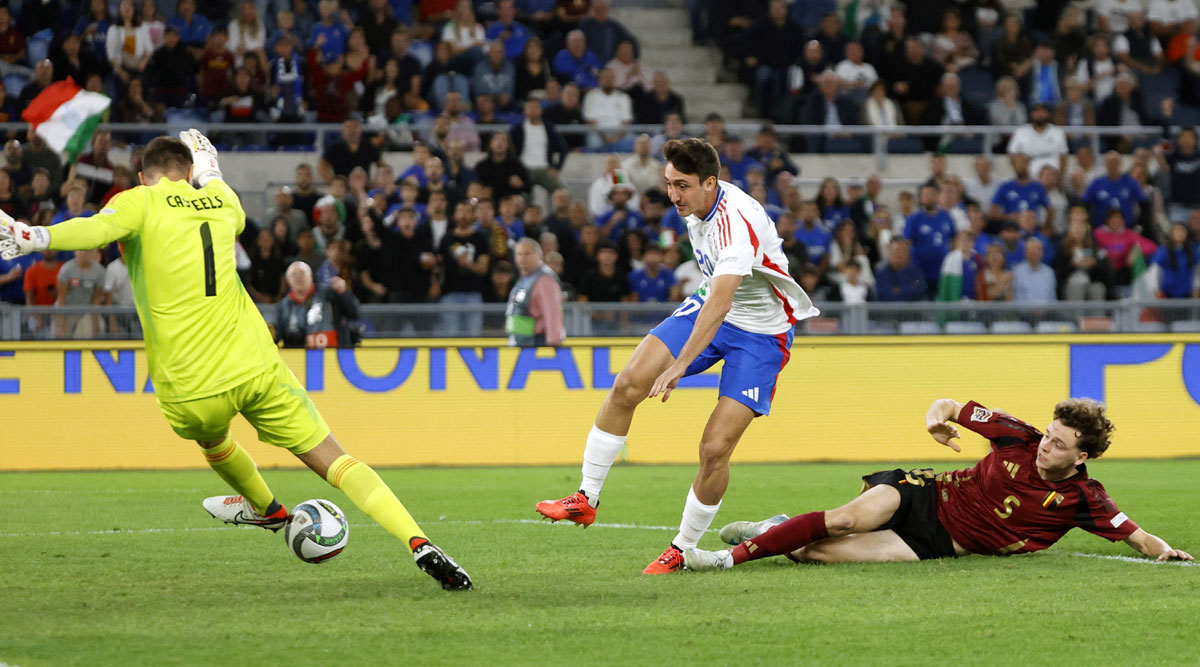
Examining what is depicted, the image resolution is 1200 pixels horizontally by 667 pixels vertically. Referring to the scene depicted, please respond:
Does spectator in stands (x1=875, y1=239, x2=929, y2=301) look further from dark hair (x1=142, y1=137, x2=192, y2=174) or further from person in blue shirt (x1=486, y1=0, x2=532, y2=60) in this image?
dark hair (x1=142, y1=137, x2=192, y2=174)

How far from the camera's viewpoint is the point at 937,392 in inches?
610

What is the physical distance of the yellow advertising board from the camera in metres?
14.7

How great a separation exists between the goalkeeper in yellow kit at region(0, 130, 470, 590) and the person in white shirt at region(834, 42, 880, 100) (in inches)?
592

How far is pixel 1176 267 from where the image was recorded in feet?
58.9

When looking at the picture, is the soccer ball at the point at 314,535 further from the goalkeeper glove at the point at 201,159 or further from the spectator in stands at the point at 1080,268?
the spectator in stands at the point at 1080,268

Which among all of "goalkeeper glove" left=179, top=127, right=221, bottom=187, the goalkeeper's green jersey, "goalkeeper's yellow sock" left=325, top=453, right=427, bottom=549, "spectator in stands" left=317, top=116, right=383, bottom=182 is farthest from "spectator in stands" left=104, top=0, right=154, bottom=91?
"goalkeeper's yellow sock" left=325, top=453, right=427, bottom=549

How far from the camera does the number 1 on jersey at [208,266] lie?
23.0 feet

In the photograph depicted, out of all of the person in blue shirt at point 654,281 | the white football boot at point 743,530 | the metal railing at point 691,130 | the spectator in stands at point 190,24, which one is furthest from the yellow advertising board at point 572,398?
the white football boot at point 743,530

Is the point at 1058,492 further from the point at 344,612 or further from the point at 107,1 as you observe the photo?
the point at 107,1

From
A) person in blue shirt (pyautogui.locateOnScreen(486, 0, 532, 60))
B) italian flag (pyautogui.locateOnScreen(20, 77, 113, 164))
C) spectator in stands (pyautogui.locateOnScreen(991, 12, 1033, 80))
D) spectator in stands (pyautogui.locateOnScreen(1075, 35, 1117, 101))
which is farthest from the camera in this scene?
Result: spectator in stands (pyautogui.locateOnScreen(991, 12, 1033, 80))

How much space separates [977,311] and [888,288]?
1.64m

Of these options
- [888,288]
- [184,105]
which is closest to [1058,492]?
[888,288]

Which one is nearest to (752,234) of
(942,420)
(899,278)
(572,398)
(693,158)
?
(693,158)

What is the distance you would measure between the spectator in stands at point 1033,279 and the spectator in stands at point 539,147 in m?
5.45
